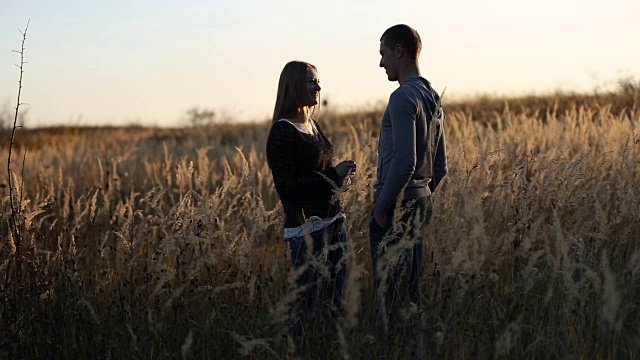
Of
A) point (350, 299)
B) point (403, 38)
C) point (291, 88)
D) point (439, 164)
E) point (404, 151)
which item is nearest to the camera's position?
point (350, 299)

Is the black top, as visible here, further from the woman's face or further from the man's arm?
the man's arm

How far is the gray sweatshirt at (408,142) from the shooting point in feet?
11.0

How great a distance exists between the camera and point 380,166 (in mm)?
3531

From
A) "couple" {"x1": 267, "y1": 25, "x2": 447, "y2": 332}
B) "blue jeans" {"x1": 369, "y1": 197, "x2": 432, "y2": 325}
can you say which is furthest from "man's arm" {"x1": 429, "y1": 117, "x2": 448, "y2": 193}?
"blue jeans" {"x1": 369, "y1": 197, "x2": 432, "y2": 325}

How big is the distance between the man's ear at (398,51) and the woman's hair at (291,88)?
0.43 metres

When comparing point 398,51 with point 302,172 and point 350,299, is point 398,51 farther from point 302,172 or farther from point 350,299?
point 350,299

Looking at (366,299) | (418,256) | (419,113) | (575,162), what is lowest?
(366,299)

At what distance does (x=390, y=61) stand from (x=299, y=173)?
67 cm

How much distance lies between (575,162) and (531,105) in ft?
44.4

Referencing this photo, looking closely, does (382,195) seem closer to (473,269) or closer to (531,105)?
(473,269)

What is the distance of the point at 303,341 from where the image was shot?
337cm

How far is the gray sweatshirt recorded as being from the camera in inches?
132

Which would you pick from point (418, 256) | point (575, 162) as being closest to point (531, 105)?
point (575, 162)

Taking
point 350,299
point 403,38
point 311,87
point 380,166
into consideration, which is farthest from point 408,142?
point 350,299
